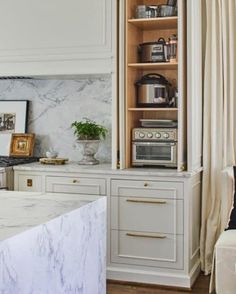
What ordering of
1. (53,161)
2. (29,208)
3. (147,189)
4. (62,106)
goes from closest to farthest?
(29,208) → (147,189) → (53,161) → (62,106)

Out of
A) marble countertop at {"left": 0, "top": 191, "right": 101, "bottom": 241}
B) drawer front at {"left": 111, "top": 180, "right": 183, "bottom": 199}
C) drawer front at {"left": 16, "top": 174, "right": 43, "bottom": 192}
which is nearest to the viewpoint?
marble countertop at {"left": 0, "top": 191, "right": 101, "bottom": 241}

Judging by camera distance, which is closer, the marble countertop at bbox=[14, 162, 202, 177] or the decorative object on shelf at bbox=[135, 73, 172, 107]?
the marble countertop at bbox=[14, 162, 202, 177]

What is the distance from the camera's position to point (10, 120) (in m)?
4.67

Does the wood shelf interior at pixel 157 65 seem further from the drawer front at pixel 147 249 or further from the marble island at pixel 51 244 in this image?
the marble island at pixel 51 244

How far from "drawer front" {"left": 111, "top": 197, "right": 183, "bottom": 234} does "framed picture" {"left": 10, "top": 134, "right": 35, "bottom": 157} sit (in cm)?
110

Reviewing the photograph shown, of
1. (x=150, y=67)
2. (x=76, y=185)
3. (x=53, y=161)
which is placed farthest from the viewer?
(x=53, y=161)

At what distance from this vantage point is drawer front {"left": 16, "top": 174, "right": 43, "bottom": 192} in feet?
13.4

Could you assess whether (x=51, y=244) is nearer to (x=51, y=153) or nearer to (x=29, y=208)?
(x=29, y=208)

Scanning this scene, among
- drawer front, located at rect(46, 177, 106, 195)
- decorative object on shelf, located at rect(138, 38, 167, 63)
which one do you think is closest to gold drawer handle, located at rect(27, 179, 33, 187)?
drawer front, located at rect(46, 177, 106, 195)

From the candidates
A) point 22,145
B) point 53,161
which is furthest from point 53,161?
point 22,145

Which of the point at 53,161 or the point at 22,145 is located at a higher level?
the point at 22,145

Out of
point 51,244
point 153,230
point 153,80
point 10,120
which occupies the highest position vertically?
point 153,80

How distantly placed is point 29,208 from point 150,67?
2.20 m

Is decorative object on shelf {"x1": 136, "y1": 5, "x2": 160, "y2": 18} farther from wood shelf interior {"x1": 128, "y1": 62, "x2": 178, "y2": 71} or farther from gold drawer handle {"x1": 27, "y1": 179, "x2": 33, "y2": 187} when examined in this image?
gold drawer handle {"x1": 27, "y1": 179, "x2": 33, "y2": 187}
